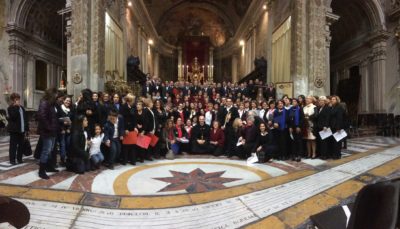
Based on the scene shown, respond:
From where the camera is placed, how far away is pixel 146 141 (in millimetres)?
7793

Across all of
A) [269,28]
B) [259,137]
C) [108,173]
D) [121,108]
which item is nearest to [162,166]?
[108,173]

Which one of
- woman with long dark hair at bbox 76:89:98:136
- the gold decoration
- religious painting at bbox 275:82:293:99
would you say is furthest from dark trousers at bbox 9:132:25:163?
the gold decoration

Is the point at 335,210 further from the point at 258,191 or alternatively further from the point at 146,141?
the point at 146,141

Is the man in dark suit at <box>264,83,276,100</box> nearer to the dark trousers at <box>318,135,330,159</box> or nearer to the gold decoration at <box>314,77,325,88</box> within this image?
the gold decoration at <box>314,77,325,88</box>

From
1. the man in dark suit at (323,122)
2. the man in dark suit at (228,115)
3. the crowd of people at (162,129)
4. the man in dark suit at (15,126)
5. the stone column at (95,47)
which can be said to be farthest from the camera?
the stone column at (95,47)

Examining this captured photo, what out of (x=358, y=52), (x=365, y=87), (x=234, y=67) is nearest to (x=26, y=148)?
(x=365, y=87)

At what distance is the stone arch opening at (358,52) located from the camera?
56.9 feet

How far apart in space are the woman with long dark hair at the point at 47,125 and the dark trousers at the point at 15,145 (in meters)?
1.46

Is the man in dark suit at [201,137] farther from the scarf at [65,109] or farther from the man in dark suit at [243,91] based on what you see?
the man in dark suit at [243,91]

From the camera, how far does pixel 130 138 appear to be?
296 inches

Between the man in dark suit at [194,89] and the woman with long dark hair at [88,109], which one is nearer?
the woman with long dark hair at [88,109]

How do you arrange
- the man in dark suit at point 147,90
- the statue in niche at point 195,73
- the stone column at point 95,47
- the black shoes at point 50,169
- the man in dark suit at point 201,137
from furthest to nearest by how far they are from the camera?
the statue in niche at point 195,73 → the man in dark suit at point 147,90 → the stone column at point 95,47 → the man in dark suit at point 201,137 → the black shoes at point 50,169

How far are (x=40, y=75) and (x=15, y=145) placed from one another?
14773 mm

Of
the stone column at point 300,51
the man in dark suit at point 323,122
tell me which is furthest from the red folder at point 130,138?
the stone column at point 300,51
